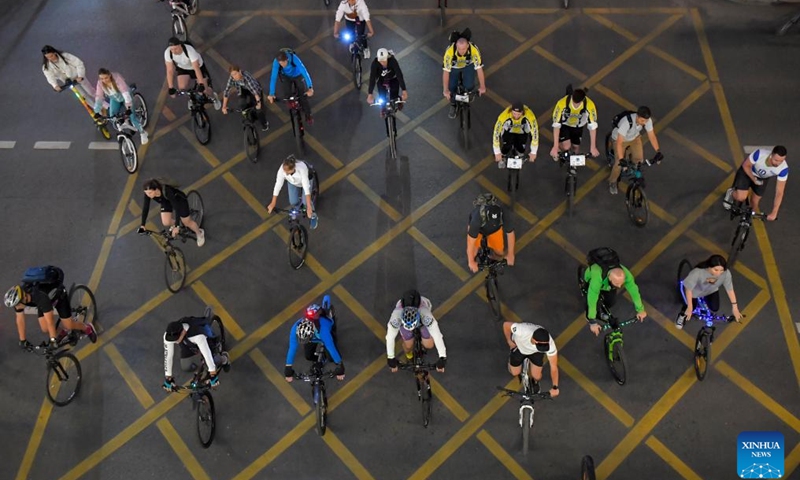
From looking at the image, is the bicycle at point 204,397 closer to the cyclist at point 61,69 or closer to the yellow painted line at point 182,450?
the yellow painted line at point 182,450

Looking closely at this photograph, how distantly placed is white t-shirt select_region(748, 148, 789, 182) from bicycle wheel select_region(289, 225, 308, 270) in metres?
7.35

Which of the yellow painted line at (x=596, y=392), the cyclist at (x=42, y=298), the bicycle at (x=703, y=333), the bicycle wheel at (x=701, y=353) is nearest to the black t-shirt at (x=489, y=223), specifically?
the yellow painted line at (x=596, y=392)

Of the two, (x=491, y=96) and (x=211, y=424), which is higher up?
(x=491, y=96)

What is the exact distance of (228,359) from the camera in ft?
34.6

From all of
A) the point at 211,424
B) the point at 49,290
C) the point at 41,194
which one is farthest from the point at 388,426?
the point at 41,194

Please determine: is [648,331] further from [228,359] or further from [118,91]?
[118,91]

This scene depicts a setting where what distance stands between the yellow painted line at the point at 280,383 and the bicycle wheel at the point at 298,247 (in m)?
1.66

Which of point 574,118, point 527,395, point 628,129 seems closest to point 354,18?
point 574,118

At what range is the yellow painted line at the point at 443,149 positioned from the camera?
43.2 ft

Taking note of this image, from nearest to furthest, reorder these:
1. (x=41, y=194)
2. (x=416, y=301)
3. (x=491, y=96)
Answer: (x=416, y=301), (x=41, y=194), (x=491, y=96)

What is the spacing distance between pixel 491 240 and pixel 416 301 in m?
1.94

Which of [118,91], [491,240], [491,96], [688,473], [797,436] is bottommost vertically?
[688,473]

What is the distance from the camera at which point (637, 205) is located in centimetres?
1191

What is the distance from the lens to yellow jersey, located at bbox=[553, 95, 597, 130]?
11125mm
